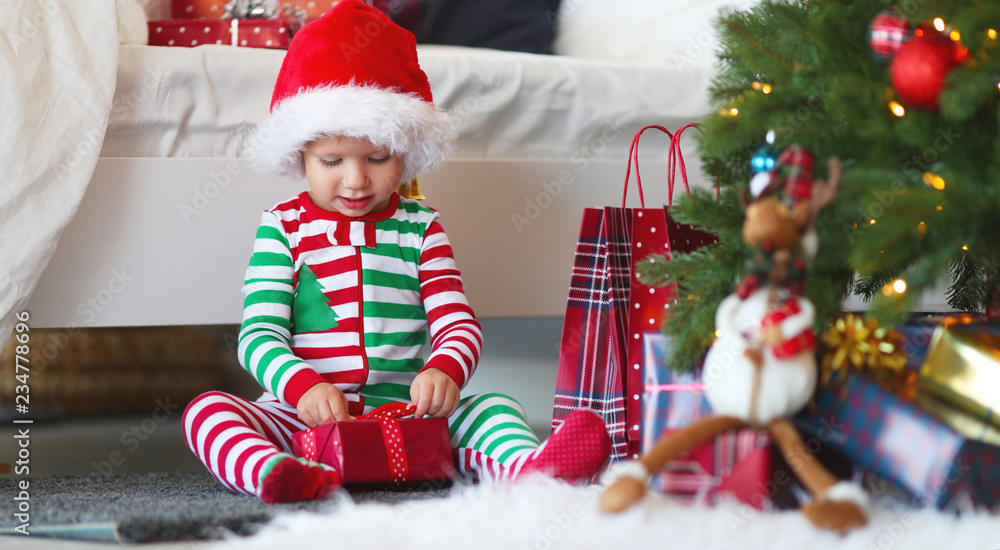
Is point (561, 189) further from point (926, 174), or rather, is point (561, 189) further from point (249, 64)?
point (926, 174)

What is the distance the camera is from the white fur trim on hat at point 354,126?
2.98ft

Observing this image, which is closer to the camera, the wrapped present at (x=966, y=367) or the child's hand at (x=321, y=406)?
the wrapped present at (x=966, y=367)

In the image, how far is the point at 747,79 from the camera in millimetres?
806

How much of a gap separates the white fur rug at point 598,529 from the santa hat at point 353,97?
0.44m

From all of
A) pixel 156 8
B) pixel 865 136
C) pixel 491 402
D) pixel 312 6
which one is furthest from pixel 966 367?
pixel 156 8

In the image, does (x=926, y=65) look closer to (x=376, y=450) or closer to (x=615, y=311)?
(x=615, y=311)

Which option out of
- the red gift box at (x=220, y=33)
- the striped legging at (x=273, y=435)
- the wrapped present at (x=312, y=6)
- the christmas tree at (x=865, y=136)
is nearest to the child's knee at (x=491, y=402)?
the striped legging at (x=273, y=435)

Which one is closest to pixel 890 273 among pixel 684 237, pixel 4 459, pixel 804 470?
pixel 684 237

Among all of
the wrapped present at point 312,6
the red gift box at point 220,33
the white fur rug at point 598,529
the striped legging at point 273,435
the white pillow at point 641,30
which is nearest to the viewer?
the white fur rug at point 598,529

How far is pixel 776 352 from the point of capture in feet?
2.04

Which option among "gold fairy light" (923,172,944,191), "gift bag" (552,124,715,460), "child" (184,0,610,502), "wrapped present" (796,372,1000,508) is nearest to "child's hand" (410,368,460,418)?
"child" (184,0,610,502)

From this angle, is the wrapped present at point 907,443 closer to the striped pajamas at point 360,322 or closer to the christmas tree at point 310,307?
the striped pajamas at point 360,322

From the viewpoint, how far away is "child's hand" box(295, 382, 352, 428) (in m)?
0.86

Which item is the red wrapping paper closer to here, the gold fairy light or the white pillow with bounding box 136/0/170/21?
the gold fairy light
